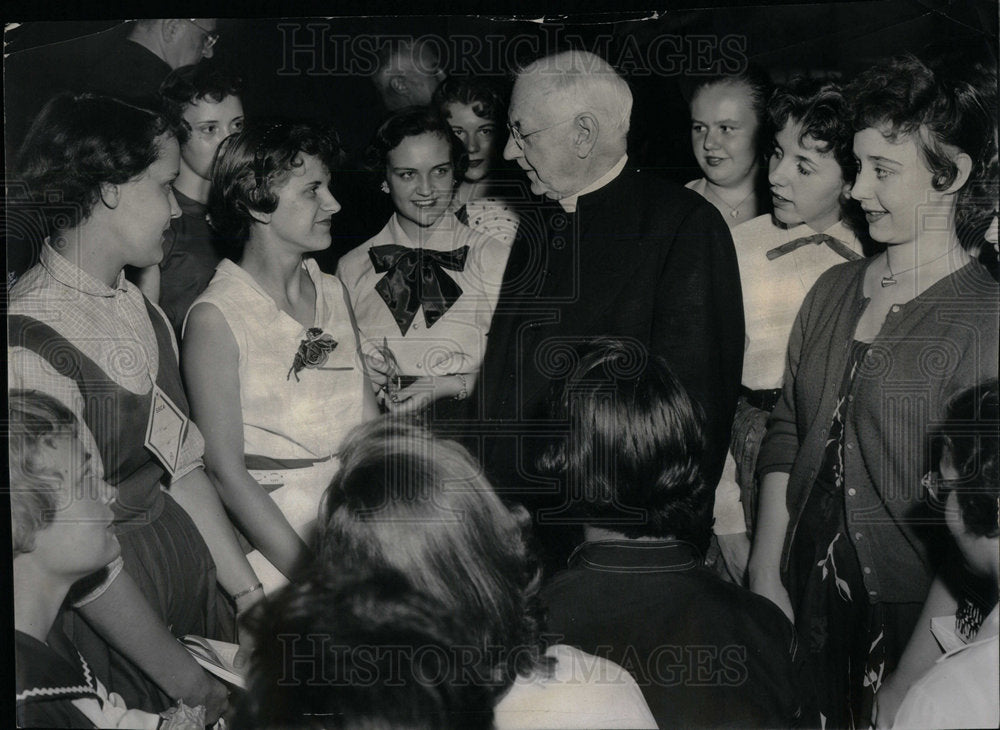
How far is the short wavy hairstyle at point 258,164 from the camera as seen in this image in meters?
2.46

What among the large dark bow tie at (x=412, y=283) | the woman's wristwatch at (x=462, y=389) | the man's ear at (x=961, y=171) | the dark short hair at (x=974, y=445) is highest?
the man's ear at (x=961, y=171)

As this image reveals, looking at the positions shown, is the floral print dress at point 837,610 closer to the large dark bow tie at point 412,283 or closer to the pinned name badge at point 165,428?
the large dark bow tie at point 412,283

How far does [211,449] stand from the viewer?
2.47 metres

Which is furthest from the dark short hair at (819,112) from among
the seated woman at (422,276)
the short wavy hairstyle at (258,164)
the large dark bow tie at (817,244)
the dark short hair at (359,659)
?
the dark short hair at (359,659)

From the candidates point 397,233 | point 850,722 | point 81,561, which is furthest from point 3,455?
point 850,722

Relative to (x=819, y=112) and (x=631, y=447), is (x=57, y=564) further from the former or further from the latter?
(x=819, y=112)

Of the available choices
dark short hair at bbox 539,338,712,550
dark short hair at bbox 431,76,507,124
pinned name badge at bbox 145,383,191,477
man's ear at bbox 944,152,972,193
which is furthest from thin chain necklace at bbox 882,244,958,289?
pinned name badge at bbox 145,383,191,477

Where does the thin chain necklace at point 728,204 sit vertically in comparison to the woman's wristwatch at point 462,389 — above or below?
above

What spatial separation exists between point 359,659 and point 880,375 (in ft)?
4.78

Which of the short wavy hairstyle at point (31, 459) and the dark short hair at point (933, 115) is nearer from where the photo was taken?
the dark short hair at point (933, 115)

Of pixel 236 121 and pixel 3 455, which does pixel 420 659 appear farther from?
pixel 236 121

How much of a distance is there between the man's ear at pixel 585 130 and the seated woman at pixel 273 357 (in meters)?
0.59

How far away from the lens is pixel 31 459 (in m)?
2.52

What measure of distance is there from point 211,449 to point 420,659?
737 millimetres
